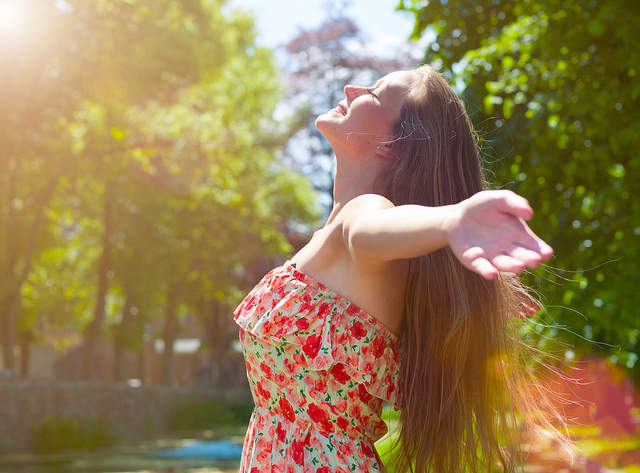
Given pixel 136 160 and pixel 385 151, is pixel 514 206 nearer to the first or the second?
pixel 385 151

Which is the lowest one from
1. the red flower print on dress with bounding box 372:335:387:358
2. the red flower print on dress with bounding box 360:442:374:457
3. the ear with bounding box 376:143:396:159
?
the red flower print on dress with bounding box 360:442:374:457

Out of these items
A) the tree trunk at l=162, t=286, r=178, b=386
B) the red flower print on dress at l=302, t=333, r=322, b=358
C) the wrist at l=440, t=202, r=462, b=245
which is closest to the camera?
the wrist at l=440, t=202, r=462, b=245

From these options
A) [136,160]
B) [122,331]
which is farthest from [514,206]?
[122,331]

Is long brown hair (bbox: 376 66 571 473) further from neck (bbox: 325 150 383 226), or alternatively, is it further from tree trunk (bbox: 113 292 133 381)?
tree trunk (bbox: 113 292 133 381)

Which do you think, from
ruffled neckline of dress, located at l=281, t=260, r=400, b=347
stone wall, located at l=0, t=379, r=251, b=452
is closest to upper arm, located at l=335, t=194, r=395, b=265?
ruffled neckline of dress, located at l=281, t=260, r=400, b=347

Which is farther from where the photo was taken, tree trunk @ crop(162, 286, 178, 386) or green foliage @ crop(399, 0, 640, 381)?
tree trunk @ crop(162, 286, 178, 386)

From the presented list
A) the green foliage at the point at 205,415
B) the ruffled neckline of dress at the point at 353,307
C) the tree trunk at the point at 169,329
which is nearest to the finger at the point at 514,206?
the ruffled neckline of dress at the point at 353,307

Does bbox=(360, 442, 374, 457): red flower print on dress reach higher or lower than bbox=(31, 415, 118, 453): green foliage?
higher

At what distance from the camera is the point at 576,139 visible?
35.1 feet

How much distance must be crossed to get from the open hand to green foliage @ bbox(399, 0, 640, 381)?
7710mm

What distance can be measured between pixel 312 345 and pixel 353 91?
90 centimetres

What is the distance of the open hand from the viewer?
1726 millimetres

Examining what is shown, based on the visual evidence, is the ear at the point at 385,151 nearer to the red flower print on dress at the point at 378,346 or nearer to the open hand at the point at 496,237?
the red flower print on dress at the point at 378,346

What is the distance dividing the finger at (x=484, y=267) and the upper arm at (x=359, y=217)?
490 millimetres
